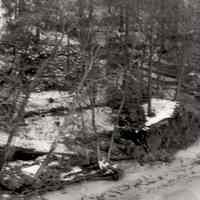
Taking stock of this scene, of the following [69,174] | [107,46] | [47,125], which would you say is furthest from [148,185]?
[107,46]

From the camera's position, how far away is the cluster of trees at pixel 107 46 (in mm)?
21500

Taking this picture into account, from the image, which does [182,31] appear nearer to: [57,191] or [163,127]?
[163,127]

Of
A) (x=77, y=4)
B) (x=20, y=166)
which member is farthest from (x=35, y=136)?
(x=77, y=4)

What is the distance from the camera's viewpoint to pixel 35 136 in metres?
20.6

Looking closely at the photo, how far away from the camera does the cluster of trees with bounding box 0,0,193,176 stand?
21.5m

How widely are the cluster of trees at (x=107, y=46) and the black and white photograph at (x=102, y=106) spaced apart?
9 cm

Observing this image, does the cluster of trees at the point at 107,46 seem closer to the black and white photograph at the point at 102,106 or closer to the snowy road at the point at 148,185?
the black and white photograph at the point at 102,106

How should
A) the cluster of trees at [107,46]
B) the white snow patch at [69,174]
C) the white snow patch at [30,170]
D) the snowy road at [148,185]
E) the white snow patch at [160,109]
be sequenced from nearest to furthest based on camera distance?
the white snow patch at [30,170] < the snowy road at [148,185] < the white snow patch at [69,174] < the cluster of trees at [107,46] < the white snow patch at [160,109]

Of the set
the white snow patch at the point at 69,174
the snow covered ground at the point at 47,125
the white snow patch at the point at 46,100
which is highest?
the white snow patch at the point at 46,100

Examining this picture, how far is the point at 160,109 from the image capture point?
24.3 metres

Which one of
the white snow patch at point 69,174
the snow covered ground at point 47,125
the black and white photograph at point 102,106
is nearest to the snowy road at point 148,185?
the black and white photograph at point 102,106

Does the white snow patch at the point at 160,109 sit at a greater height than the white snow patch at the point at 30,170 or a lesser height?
greater

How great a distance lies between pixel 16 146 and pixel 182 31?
1592 cm

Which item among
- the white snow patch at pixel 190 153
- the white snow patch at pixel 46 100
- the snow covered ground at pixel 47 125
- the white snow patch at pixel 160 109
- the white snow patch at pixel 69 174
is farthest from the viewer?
the white snow patch at pixel 160 109
